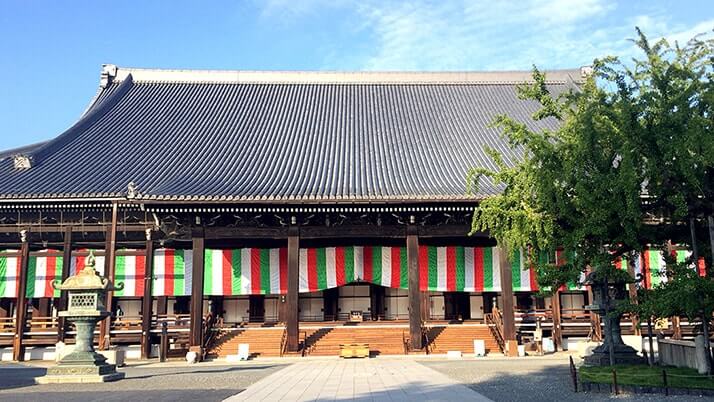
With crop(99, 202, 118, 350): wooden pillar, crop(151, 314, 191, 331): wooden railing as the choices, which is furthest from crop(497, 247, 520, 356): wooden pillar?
crop(99, 202, 118, 350): wooden pillar

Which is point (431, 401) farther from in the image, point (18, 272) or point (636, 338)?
point (18, 272)

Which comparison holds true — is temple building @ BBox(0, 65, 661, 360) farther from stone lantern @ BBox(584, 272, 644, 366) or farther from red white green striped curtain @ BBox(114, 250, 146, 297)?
stone lantern @ BBox(584, 272, 644, 366)

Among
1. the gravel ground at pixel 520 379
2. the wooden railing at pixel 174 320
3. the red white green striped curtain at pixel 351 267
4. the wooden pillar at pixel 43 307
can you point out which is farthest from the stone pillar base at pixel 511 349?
the wooden pillar at pixel 43 307

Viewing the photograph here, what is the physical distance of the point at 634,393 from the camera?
10281 millimetres

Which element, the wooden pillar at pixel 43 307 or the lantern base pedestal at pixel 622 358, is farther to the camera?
the wooden pillar at pixel 43 307

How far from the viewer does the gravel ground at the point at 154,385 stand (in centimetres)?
1082

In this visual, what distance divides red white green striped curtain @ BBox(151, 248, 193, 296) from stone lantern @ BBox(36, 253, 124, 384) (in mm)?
6821

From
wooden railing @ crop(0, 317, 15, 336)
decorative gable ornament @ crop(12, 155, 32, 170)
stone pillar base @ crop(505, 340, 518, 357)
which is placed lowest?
stone pillar base @ crop(505, 340, 518, 357)

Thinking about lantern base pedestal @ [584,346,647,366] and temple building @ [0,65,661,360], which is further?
temple building @ [0,65,661,360]

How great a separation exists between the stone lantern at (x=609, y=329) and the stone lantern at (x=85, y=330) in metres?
11.5

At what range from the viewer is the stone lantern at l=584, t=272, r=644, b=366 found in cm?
1252

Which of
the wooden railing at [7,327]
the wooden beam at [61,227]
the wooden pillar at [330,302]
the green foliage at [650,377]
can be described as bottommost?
the green foliage at [650,377]

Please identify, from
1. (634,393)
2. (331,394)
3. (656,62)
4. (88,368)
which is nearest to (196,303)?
(88,368)

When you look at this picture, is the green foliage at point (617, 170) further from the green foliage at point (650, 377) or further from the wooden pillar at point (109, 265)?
the wooden pillar at point (109, 265)
